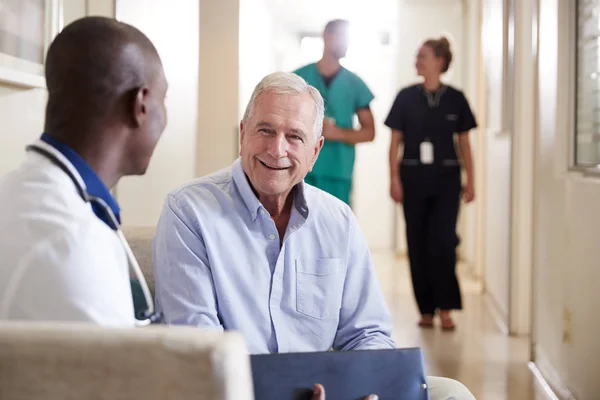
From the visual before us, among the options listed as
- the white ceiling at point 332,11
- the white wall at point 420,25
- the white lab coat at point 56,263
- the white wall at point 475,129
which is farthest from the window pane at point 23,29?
the white ceiling at point 332,11

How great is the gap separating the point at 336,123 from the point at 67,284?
114 inches

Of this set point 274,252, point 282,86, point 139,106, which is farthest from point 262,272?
point 139,106

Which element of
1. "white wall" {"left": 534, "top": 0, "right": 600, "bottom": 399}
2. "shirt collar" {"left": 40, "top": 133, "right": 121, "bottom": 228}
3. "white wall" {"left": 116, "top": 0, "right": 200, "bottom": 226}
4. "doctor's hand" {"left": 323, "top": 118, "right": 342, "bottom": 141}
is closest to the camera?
"shirt collar" {"left": 40, "top": 133, "right": 121, "bottom": 228}

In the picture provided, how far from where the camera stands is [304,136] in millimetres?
1674

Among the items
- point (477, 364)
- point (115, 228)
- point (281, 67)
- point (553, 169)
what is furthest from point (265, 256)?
point (281, 67)

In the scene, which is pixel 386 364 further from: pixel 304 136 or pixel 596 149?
pixel 596 149

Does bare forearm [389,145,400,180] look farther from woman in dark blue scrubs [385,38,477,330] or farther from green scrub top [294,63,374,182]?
green scrub top [294,63,374,182]

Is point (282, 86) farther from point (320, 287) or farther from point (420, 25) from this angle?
point (420, 25)

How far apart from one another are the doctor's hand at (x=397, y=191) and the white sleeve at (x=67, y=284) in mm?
3424

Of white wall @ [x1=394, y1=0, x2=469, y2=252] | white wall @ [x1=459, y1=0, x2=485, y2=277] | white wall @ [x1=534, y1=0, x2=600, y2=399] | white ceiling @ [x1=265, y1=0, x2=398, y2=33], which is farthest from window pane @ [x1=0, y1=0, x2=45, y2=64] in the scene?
white ceiling @ [x1=265, y1=0, x2=398, y2=33]

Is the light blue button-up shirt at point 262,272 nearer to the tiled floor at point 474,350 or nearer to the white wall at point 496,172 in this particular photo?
the tiled floor at point 474,350

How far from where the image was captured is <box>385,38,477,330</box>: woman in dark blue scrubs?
4.05m

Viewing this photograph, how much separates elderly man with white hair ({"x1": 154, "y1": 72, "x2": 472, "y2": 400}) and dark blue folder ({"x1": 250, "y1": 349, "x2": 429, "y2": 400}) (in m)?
0.25

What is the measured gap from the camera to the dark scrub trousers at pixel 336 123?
3.55 m
